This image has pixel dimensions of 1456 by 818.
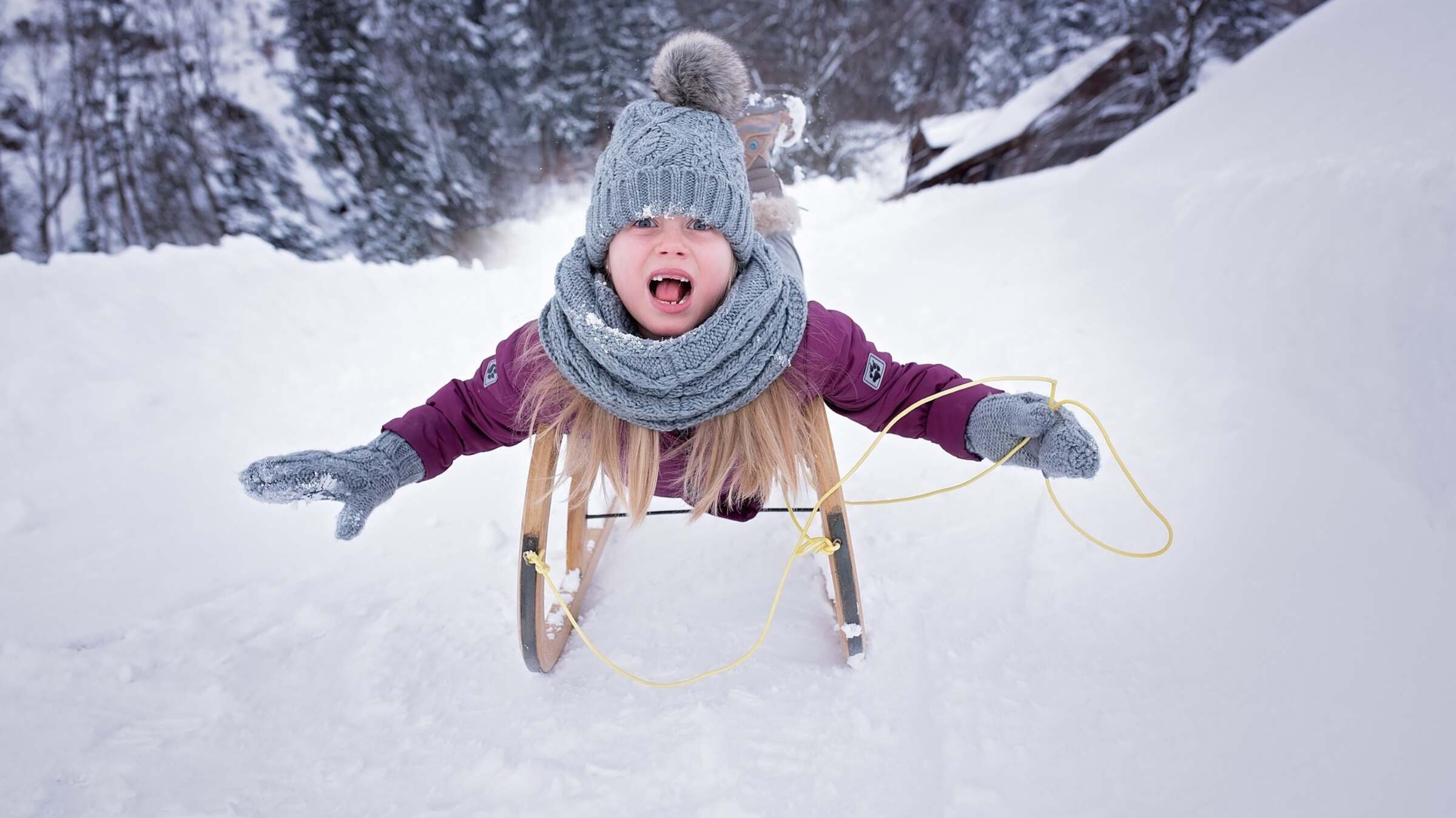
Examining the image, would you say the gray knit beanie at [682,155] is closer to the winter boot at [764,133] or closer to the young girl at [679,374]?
the young girl at [679,374]

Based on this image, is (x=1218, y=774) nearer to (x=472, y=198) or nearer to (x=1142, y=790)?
(x=1142, y=790)

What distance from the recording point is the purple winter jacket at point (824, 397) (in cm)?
136

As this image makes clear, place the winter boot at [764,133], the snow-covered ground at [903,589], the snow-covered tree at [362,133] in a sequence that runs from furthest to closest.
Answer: the snow-covered tree at [362,133] < the winter boot at [764,133] < the snow-covered ground at [903,589]


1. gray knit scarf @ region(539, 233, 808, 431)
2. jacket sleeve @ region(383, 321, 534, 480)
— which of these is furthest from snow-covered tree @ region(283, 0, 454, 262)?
gray knit scarf @ region(539, 233, 808, 431)

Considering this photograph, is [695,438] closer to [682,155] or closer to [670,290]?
[670,290]

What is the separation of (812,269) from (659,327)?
407cm

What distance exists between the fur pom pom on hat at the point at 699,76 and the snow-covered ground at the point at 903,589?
4.03ft

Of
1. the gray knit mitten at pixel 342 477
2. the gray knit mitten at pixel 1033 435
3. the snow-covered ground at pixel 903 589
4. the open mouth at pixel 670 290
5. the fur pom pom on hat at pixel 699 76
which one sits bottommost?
the snow-covered ground at pixel 903 589

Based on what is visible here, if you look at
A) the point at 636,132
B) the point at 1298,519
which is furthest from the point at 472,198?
the point at 1298,519

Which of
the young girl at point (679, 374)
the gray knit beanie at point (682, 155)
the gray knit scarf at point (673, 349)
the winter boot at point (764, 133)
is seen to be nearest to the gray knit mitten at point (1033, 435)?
the young girl at point (679, 374)

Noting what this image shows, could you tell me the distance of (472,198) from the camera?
31.7 feet

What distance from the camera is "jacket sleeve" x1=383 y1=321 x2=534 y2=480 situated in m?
1.38

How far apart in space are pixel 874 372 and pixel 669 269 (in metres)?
0.50

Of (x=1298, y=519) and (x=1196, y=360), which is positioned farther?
(x=1196, y=360)
